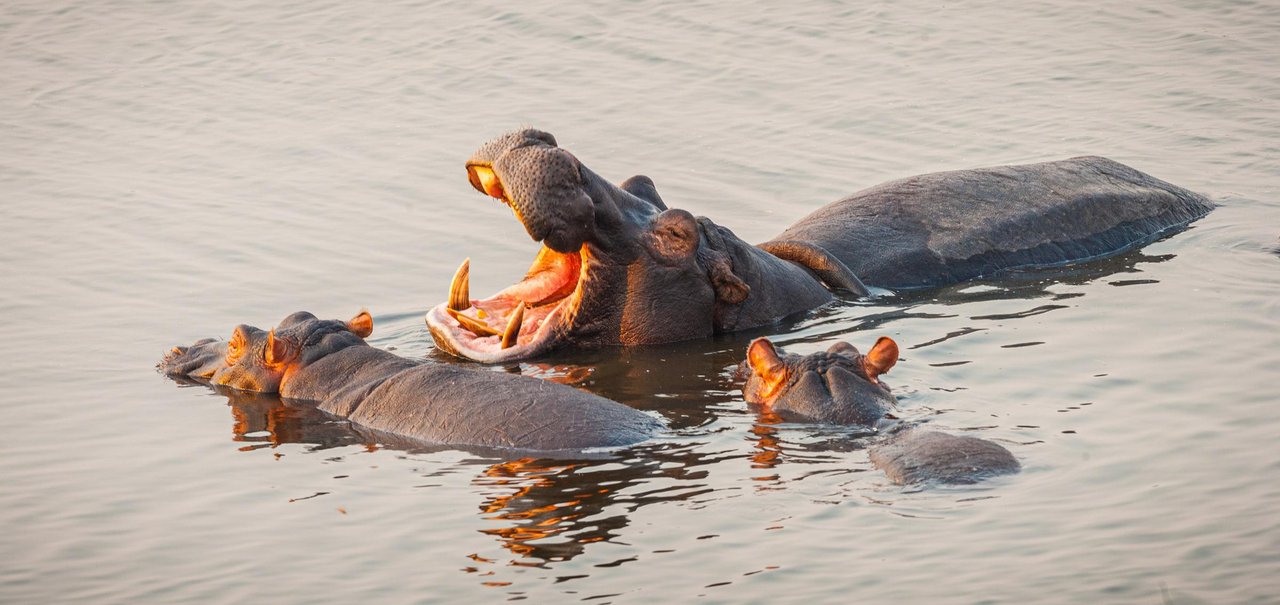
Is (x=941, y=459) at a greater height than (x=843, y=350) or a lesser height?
lesser

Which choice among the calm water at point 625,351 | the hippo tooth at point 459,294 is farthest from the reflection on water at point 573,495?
the hippo tooth at point 459,294

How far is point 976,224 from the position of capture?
12102mm

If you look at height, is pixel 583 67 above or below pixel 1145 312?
above

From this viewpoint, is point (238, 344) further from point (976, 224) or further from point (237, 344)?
point (976, 224)

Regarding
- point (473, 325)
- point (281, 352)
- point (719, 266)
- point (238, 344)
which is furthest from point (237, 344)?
point (719, 266)

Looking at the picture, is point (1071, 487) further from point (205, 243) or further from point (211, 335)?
point (205, 243)

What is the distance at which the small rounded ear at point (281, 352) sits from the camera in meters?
9.58

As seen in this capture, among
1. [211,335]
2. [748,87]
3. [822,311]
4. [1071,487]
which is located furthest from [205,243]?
[1071,487]

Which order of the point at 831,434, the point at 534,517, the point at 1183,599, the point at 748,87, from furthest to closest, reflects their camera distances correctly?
the point at 748,87
the point at 831,434
the point at 534,517
the point at 1183,599

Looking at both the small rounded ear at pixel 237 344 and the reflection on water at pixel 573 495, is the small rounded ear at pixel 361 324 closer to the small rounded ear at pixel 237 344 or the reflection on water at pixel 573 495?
the small rounded ear at pixel 237 344

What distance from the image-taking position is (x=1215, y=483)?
750 centimetres

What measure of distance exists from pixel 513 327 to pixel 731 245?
4.89 feet

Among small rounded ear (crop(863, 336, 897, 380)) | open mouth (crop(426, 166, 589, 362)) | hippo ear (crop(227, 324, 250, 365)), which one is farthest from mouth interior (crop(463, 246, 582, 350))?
small rounded ear (crop(863, 336, 897, 380))

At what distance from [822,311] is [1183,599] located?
5188 mm
